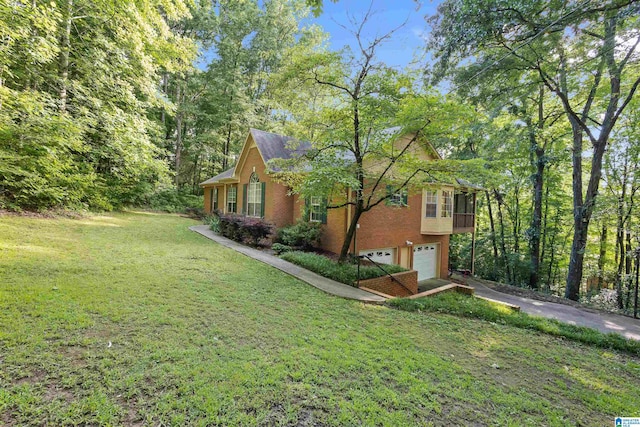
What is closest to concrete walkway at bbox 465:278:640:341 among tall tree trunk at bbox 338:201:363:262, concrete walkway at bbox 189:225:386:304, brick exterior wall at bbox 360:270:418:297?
brick exterior wall at bbox 360:270:418:297

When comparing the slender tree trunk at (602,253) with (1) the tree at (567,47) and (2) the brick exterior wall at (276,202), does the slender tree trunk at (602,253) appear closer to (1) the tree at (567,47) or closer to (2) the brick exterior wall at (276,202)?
(1) the tree at (567,47)

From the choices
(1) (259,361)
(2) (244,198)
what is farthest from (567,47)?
(2) (244,198)

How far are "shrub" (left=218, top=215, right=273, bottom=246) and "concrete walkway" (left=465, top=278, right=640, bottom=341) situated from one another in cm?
982

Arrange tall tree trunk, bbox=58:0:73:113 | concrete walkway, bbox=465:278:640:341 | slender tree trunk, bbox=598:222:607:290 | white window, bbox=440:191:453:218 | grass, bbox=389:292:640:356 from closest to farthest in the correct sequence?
grass, bbox=389:292:640:356
concrete walkway, bbox=465:278:640:341
tall tree trunk, bbox=58:0:73:113
white window, bbox=440:191:453:218
slender tree trunk, bbox=598:222:607:290

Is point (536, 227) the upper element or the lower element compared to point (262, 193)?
lower

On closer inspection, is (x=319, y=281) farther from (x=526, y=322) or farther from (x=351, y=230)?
(x=526, y=322)

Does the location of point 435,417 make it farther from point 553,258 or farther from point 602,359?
point 553,258

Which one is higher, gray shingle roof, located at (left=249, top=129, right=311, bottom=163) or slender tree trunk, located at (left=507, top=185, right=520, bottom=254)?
gray shingle roof, located at (left=249, top=129, right=311, bottom=163)

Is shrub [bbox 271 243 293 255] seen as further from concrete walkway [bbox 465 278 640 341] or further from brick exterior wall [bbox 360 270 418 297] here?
concrete walkway [bbox 465 278 640 341]

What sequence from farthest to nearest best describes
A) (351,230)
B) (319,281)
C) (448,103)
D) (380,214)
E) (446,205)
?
(446,205)
(380,214)
(351,230)
(319,281)
(448,103)

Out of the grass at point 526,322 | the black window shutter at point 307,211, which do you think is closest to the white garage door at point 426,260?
the black window shutter at point 307,211

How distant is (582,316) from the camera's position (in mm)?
9008

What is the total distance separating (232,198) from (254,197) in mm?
3736

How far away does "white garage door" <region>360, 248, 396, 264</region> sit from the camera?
1151 cm
